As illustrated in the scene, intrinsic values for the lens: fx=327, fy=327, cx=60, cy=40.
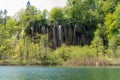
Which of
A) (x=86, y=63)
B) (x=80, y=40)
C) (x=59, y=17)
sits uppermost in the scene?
(x=59, y=17)

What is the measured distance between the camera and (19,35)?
279 feet

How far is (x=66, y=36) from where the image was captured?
8525cm

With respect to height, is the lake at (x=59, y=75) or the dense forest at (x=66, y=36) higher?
the dense forest at (x=66, y=36)

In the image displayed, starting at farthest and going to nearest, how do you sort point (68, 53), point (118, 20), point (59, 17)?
point (59, 17)
point (118, 20)
point (68, 53)

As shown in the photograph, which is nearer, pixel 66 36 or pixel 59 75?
pixel 59 75

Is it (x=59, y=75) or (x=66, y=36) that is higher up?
(x=66, y=36)

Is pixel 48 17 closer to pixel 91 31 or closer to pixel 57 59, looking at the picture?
pixel 91 31

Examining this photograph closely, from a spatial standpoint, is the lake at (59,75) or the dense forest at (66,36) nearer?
the lake at (59,75)

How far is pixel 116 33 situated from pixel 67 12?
55.7ft

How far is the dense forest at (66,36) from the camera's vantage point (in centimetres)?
6725

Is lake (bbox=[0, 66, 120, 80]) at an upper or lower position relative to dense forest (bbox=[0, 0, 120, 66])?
lower

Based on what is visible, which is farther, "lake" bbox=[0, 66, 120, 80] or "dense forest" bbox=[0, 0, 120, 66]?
"dense forest" bbox=[0, 0, 120, 66]

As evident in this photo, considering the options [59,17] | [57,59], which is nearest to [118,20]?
[59,17]

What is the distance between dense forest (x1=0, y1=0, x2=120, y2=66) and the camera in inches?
2648
